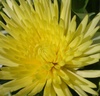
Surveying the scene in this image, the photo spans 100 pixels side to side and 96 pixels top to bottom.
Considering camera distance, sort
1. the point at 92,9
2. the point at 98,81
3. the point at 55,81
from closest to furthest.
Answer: the point at 55,81 → the point at 98,81 → the point at 92,9

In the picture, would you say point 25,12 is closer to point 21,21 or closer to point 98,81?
point 21,21

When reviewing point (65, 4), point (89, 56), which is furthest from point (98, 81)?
point (65, 4)

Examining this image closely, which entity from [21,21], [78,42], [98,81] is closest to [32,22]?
[21,21]

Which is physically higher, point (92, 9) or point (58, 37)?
point (92, 9)

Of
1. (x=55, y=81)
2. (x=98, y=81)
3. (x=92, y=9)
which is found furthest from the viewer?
(x=92, y=9)

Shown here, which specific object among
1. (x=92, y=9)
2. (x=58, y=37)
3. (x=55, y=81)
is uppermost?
(x=92, y=9)

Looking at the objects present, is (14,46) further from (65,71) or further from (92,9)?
(92,9)

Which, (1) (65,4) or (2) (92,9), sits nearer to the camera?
(1) (65,4)
